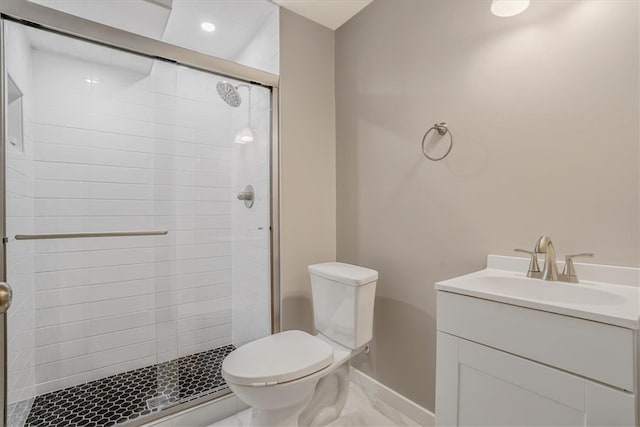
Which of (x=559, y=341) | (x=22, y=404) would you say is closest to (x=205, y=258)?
(x=22, y=404)

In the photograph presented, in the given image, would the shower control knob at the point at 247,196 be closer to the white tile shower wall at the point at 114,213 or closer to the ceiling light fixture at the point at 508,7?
the white tile shower wall at the point at 114,213

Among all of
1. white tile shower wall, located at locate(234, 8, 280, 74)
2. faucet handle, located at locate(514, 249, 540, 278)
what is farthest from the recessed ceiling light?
faucet handle, located at locate(514, 249, 540, 278)

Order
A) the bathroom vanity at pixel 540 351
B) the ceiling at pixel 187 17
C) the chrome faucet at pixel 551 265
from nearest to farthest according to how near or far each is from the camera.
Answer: the bathroom vanity at pixel 540 351 < the chrome faucet at pixel 551 265 < the ceiling at pixel 187 17

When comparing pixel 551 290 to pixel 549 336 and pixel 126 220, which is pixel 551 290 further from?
pixel 126 220

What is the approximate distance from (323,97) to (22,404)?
2325 millimetres

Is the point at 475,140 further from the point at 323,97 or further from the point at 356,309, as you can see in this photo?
the point at 323,97

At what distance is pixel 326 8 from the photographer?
1.94m

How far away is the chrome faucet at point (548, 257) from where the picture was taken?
3.54ft

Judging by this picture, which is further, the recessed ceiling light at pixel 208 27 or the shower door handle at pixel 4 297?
the recessed ceiling light at pixel 208 27

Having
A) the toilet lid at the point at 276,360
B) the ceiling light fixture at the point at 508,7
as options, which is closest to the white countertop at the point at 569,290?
the toilet lid at the point at 276,360

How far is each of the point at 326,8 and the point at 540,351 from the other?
2121mm

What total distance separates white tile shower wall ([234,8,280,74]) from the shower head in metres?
0.28

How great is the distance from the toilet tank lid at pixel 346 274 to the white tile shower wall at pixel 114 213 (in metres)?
0.85

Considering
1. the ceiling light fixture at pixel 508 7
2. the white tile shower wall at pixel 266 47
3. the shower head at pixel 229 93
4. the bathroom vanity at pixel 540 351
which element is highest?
the white tile shower wall at pixel 266 47
